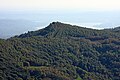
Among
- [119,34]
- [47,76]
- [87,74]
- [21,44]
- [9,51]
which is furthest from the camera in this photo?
[119,34]

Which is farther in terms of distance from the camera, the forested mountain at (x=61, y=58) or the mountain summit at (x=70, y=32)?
the mountain summit at (x=70, y=32)

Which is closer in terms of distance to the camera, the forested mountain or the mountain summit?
the forested mountain

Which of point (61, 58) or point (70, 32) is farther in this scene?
point (70, 32)

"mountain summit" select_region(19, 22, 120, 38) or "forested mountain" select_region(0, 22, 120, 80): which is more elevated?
"mountain summit" select_region(19, 22, 120, 38)

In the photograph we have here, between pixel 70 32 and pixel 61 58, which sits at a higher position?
pixel 70 32

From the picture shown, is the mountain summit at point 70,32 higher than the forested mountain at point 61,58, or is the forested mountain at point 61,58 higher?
the mountain summit at point 70,32

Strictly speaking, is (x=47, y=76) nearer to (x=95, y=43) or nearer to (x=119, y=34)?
(x=95, y=43)

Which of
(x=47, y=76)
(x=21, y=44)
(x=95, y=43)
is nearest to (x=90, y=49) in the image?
(x=95, y=43)

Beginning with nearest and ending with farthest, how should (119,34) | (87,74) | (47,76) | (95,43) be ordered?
(47,76)
(87,74)
(95,43)
(119,34)
